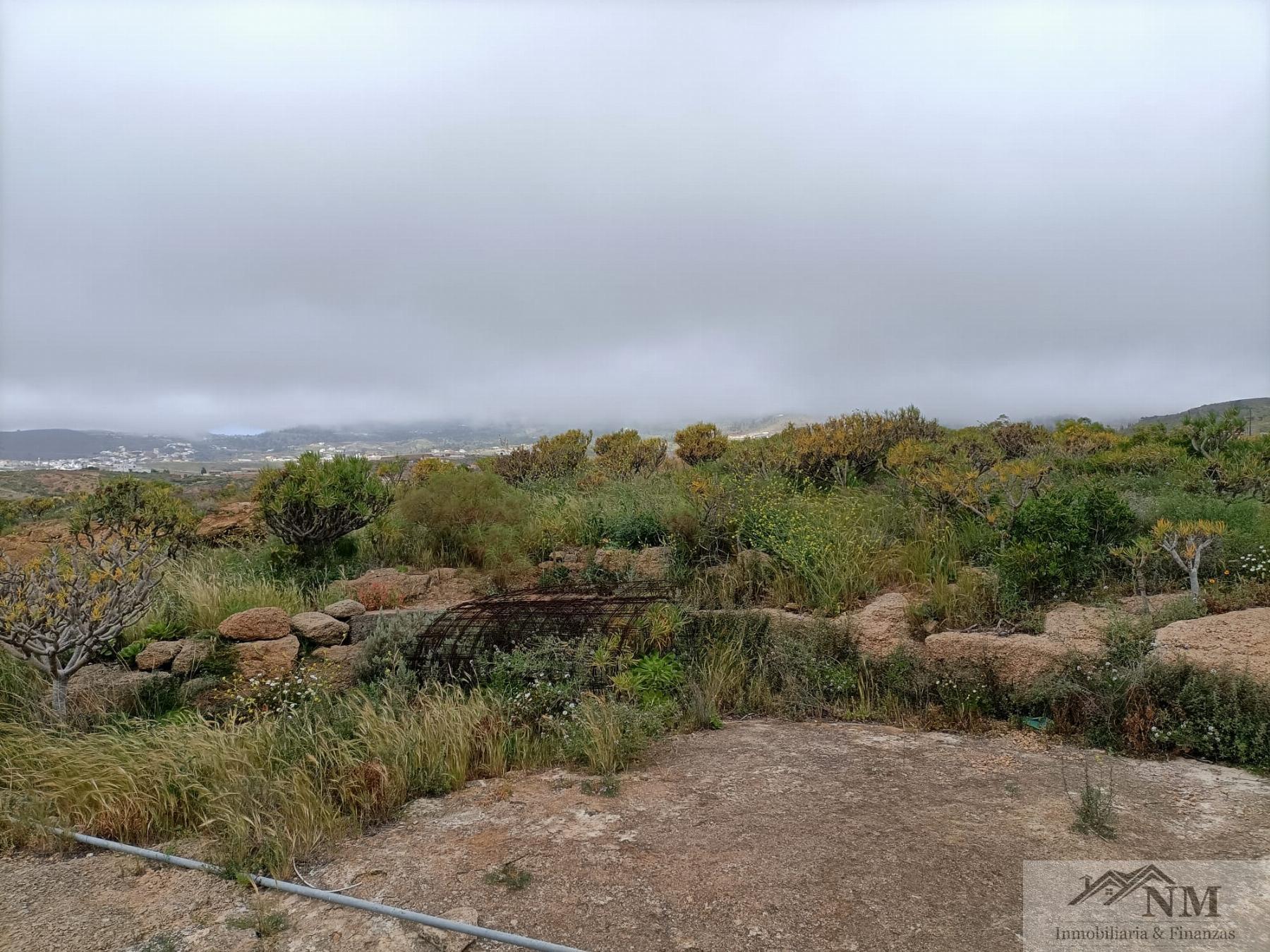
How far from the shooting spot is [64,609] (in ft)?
16.3

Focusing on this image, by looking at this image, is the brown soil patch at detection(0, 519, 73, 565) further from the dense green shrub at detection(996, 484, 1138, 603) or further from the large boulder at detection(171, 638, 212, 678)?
the dense green shrub at detection(996, 484, 1138, 603)

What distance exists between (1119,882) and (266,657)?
628cm

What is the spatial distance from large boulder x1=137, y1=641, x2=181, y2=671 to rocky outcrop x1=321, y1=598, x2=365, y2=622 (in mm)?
1321

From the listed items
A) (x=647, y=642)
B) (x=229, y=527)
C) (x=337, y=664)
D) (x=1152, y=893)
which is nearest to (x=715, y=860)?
(x=1152, y=893)

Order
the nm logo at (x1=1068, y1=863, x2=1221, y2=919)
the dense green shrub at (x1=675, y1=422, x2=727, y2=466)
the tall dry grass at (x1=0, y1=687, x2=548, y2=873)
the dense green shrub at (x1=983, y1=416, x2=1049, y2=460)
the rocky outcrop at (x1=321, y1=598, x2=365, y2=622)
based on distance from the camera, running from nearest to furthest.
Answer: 1. the nm logo at (x1=1068, y1=863, x2=1221, y2=919)
2. the tall dry grass at (x1=0, y1=687, x2=548, y2=873)
3. the rocky outcrop at (x1=321, y1=598, x2=365, y2=622)
4. the dense green shrub at (x1=983, y1=416, x2=1049, y2=460)
5. the dense green shrub at (x1=675, y1=422, x2=727, y2=466)

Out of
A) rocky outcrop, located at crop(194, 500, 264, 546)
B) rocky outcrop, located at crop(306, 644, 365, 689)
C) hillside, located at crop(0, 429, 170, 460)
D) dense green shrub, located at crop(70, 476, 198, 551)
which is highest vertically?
hillside, located at crop(0, 429, 170, 460)

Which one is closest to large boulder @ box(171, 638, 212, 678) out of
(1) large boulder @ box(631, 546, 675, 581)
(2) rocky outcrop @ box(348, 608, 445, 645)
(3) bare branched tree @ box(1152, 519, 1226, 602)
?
(2) rocky outcrop @ box(348, 608, 445, 645)

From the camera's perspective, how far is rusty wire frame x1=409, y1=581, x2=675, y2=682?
598 cm

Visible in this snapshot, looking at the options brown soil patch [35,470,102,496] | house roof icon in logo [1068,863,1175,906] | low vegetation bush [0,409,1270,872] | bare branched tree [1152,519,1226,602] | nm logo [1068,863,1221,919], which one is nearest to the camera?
nm logo [1068,863,1221,919]

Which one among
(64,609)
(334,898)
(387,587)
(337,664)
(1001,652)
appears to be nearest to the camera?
(334,898)

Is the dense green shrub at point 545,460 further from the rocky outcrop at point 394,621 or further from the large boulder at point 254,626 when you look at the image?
the large boulder at point 254,626

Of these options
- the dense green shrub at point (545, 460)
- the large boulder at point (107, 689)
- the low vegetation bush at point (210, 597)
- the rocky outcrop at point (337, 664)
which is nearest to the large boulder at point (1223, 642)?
the rocky outcrop at point (337, 664)

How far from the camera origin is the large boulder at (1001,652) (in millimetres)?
5285

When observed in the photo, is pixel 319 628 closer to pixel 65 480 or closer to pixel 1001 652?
pixel 1001 652
